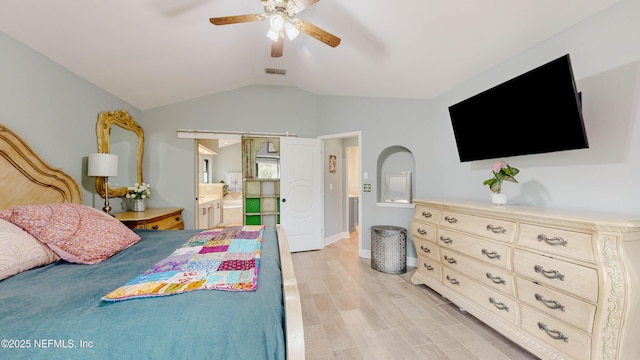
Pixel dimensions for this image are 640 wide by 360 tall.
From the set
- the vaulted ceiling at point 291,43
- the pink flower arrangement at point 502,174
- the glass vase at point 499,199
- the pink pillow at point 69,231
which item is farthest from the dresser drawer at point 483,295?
the pink pillow at point 69,231

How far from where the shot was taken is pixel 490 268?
192cm

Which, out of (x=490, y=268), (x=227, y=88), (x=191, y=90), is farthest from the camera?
(x=227, y=88)

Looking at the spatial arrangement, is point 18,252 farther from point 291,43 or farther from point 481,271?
point 481,271

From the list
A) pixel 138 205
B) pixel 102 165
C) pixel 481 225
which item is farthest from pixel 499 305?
pixel 138 205

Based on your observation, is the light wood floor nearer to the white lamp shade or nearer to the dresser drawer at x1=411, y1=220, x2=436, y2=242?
the dresser drawer at x1=411, y1=220, x2=436, y2=242

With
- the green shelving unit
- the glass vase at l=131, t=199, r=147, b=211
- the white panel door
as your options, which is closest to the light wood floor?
the white panel door

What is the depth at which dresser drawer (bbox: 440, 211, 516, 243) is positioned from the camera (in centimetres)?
180

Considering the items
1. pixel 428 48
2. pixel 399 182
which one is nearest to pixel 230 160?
pixel 399 182

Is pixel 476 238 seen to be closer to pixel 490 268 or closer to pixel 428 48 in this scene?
pixel 490 268

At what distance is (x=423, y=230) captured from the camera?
8.73 feet

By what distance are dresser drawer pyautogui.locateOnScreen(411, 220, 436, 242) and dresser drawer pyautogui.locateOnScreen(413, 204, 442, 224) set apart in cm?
5

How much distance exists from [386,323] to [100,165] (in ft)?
10.4

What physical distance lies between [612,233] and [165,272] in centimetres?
229

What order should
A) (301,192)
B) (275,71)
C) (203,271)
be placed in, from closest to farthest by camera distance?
Answer: (203,271)
(275,71)
(301,192)
